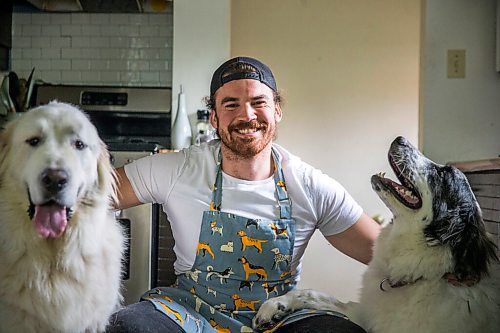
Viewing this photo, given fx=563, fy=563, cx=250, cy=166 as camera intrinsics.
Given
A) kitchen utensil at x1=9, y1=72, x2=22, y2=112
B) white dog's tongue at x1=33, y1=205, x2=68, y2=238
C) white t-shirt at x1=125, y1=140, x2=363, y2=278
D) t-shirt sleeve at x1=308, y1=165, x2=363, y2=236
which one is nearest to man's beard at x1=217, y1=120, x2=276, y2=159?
white t-shirt at x1=125, y1=140, x2=363, y2=278

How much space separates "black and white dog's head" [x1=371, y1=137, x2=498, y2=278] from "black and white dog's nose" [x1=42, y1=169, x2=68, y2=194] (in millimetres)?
1027

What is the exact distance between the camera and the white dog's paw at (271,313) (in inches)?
71.5

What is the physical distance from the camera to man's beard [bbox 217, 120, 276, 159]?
2.06 m

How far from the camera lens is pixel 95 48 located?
4488 mm

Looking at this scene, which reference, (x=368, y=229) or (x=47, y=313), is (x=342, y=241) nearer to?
(x=368, y=229)

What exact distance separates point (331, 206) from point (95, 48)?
305cm

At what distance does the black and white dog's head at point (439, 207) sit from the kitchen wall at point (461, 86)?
102 centimetres

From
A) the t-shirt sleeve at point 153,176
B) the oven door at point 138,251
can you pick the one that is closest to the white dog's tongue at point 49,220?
the t-shirt sleeve at point 153,176

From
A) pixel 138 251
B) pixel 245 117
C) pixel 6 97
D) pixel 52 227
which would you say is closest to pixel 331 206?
pixel 245 117

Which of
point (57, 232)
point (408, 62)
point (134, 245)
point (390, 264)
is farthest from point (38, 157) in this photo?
point (408, 62)

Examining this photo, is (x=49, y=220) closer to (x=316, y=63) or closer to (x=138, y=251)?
(x=138, y=251)

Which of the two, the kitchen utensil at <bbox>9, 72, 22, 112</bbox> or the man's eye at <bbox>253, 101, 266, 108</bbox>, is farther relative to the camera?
the kitchen utensil at <bbox>9, 72, 22, 112</bbox>

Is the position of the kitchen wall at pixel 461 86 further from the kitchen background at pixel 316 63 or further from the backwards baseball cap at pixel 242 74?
the kitchen background at pixel 316 63

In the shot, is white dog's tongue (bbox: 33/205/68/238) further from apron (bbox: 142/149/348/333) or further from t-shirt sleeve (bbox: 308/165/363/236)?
t-shirt sleeve (bbox: 308/165/363/236)
